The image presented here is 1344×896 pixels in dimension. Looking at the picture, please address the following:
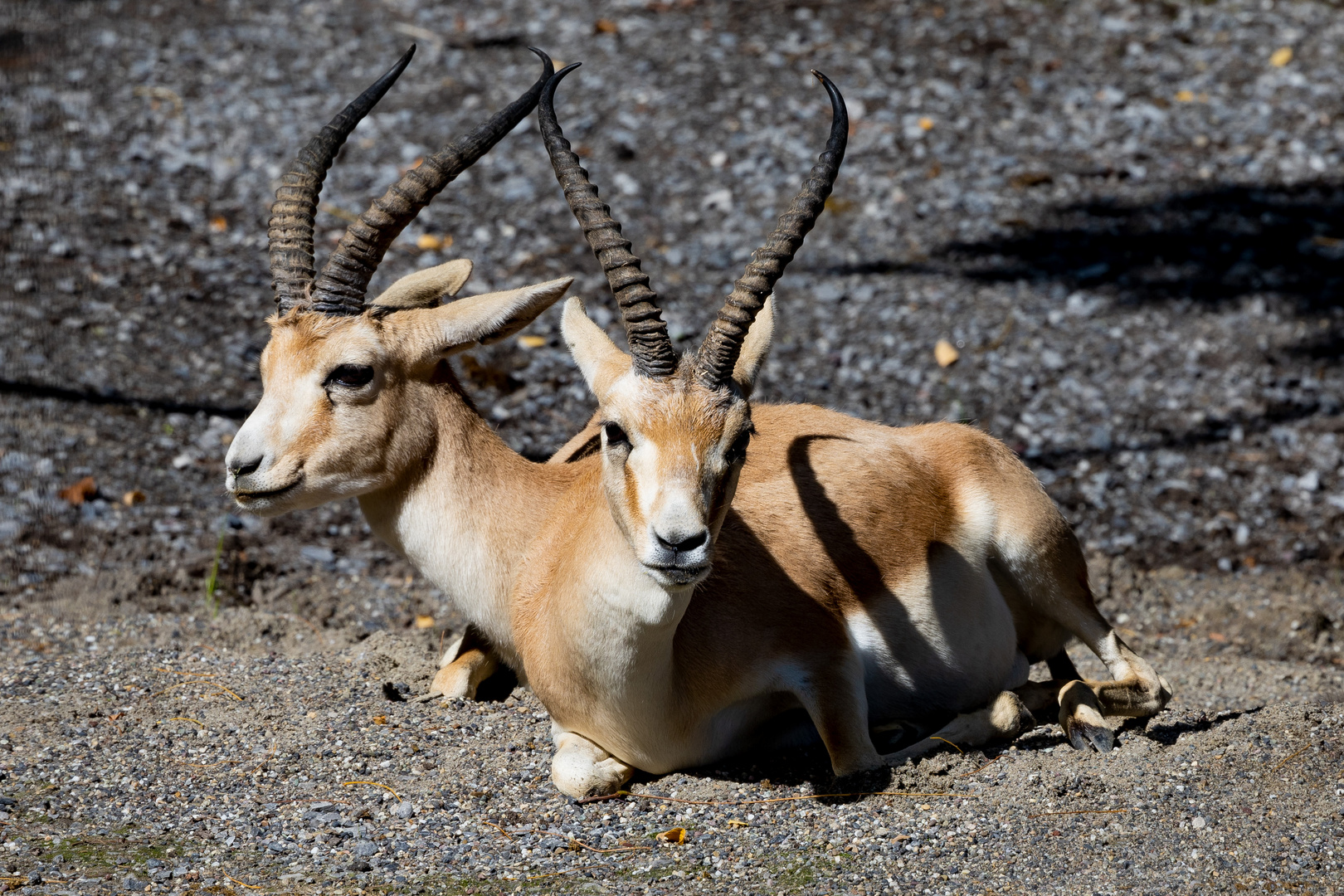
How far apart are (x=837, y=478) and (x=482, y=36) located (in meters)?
10.1

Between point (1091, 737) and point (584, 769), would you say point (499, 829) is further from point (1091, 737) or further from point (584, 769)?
point (1091, 737)

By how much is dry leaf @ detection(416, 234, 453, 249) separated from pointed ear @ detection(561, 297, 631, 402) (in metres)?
6.58

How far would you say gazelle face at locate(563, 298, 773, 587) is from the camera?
15.1 feet

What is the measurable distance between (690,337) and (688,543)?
662 cm

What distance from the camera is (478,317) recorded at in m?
6.19

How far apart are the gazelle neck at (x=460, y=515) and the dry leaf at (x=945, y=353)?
557 cm

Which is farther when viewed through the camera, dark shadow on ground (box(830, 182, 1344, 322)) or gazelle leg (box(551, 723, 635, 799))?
dark shadow on ground (box(830, 182, 1344, 322))

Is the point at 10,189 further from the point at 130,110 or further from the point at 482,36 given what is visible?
the point at 482,36

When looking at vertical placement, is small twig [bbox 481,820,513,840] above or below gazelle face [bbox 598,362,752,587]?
below

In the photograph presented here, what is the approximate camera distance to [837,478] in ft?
21.9

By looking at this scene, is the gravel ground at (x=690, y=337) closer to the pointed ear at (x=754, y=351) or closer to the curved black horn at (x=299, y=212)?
the pointed ear at (x=754, y=351)

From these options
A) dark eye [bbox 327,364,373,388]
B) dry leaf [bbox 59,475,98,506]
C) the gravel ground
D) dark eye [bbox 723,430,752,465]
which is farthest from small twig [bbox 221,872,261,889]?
dry leaf [bbox 59,475,98,506]

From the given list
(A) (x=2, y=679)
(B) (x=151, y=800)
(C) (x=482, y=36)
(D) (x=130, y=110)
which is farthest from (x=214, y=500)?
(C) (x=482, y=36)

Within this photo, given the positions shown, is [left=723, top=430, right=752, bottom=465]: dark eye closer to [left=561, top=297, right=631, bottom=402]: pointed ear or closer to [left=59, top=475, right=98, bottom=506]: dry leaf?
[left=561, top=297, right=631, bottom=402]: pointed ear
